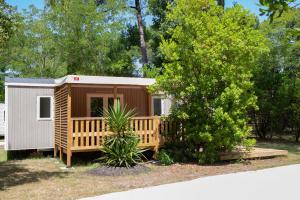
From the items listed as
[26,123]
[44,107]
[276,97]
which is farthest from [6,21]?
[276,97]

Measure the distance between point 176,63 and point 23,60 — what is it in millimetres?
20351

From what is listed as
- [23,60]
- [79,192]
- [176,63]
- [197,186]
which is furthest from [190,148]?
[23,60]

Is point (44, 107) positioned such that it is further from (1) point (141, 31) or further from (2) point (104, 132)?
(1) point (141, 31)

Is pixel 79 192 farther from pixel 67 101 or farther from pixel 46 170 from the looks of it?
pixel 67 101

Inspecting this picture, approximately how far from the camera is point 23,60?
2853cm

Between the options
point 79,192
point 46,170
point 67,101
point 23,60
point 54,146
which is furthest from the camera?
point 23,60

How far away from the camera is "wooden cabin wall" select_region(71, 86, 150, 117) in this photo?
1380 cm

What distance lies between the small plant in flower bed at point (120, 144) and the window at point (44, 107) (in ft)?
13.7

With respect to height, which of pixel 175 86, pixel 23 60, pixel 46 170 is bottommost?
pixel 46 170

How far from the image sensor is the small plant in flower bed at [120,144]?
10.4 m

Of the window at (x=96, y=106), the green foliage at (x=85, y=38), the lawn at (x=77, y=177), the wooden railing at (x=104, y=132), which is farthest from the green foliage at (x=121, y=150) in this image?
the green foliage at (x=85, y=38)

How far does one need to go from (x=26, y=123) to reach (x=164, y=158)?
570 centimetres

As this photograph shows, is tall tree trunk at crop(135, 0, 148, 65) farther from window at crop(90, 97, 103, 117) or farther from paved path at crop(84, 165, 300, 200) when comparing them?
paved path at crop(84, 165, 300, 200)

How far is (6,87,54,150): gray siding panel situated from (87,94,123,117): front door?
1590 mm
